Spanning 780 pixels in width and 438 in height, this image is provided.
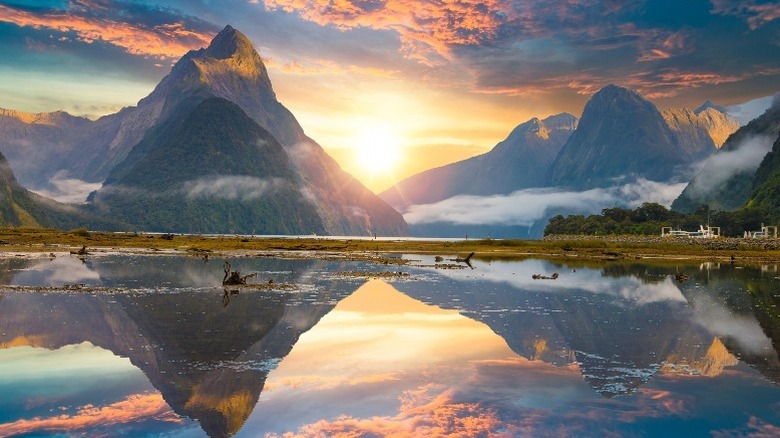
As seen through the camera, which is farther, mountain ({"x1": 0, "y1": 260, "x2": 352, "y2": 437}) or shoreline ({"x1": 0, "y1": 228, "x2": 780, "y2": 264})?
shoreline ({"x1": 0, "y1": 228, "x2": 780, "y2": 264})

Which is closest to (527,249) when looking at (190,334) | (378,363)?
(190,334)

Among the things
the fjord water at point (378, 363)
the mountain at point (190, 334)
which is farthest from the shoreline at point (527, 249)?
the fjord water at point (378, 363)

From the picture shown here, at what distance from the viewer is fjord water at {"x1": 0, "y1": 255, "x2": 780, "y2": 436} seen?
784 inches

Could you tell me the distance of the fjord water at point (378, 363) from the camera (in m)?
19.9

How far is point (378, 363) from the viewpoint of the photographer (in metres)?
28.6

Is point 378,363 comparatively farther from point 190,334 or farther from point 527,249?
point 527,249

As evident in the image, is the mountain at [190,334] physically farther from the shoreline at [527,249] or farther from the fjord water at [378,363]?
the shoreline at [527,249]

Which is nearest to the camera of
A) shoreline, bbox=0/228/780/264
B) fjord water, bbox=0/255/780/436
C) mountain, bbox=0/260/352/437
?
fjord water, bbox=0/255/780/436

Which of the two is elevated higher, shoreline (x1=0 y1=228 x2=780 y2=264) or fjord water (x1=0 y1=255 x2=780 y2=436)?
shoreline (x1=0 y1=228 x2=780 y2=264)

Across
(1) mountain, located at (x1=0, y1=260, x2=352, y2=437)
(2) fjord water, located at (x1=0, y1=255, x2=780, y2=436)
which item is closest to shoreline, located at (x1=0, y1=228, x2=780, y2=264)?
(1) mountain, located at (x1=0, y1=260, x2=352, y2=437)

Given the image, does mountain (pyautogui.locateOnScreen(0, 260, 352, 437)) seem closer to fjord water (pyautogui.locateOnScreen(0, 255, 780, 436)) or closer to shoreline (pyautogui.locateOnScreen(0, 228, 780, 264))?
fjord water (pyautogui.locateOnScreen(0, 255, 780, 436))

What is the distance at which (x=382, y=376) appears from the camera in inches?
1023

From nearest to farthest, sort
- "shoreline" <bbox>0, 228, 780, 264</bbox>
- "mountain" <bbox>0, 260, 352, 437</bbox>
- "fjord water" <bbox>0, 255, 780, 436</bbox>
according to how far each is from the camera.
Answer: "fjord water" <bbox>0, 255, 780, 436</bbox> < "mountain" <bbox>0, 260, 352, 437</bbox> < "shoreline" <bbox>0, 228, 780, 264</bbox>

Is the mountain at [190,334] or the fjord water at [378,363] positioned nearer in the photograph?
the fjord water at [378,363]
